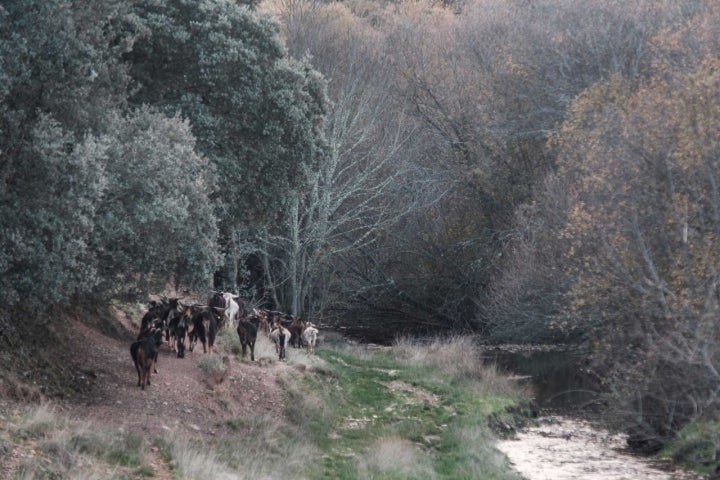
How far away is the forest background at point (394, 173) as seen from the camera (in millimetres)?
14750

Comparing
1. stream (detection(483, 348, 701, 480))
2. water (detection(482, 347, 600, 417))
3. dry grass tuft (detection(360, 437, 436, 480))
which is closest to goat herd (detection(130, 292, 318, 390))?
dry grass tuft (detection(360, 437, 436, 480))

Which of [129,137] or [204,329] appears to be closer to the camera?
[129,137]

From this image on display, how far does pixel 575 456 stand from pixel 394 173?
76.4 feet

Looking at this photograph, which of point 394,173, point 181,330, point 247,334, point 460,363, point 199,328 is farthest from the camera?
point 394,173

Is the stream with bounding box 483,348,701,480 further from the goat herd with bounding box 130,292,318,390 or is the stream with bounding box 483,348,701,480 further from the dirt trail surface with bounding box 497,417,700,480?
the goat herd with bounding box 130,292,318,390

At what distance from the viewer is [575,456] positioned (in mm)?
19094

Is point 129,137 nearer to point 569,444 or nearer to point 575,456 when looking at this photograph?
point 575,456

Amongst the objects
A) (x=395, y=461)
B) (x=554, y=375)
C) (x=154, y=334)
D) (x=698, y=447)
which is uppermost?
(x=154, y=334)

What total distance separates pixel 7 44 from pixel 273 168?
968cm

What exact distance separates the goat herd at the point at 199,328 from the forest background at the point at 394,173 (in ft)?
3.01

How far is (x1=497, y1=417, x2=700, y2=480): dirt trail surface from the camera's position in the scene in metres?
17.5

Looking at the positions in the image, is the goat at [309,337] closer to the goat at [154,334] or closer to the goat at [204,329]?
the goat at [204,329]

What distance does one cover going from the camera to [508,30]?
43.2 m

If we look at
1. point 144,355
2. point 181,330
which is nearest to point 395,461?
point 144,355
